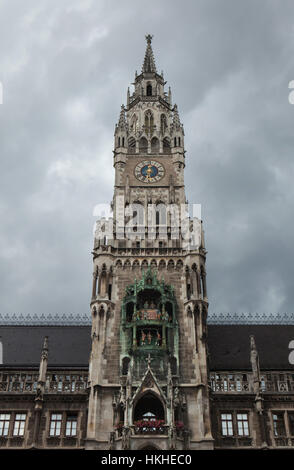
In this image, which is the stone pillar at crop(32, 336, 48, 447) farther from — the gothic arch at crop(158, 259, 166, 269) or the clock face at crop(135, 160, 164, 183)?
the clock face at crop(135, 160, 164, 183)

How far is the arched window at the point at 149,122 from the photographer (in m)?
57.7

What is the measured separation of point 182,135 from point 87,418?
3075 cm

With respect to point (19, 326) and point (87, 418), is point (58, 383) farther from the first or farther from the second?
point (19, 326)

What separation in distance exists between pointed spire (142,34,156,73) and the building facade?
21972 mm

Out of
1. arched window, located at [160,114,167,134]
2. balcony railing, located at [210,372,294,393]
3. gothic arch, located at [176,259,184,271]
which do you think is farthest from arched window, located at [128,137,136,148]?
balcony railing, located at [210,372,294,393]

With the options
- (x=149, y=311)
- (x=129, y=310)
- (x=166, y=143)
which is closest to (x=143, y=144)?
(x=166, y=143)

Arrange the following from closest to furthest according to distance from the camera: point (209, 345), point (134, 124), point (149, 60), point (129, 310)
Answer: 1. point (129, 310)
2. point (209, 345)
3. point (134, 124)
4. point (149, 60)

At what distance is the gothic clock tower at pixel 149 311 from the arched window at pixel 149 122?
145 cm

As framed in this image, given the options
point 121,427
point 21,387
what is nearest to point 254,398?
point 121,427

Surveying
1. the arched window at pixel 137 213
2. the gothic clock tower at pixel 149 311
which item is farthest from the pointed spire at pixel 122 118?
the arched window at pixel 137 213

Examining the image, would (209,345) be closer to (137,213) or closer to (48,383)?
(137,213)

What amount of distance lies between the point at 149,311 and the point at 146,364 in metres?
4.48

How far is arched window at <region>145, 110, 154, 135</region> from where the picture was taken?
57656mm

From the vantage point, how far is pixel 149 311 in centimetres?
4272
